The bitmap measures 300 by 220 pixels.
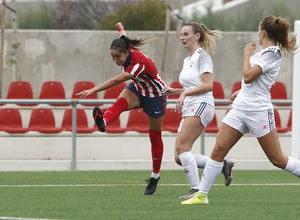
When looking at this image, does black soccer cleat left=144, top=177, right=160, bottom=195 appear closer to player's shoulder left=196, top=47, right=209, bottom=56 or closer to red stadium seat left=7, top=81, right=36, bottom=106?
player's shoulder left=196, top=47, right=209, bottom=56

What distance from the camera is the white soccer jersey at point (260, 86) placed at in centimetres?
739

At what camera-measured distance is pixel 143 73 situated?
9227 millimetres

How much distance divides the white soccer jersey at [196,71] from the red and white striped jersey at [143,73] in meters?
0.77

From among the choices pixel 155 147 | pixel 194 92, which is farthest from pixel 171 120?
pixel 194 92

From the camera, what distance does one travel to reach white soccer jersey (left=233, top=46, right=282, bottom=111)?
739 centimetres

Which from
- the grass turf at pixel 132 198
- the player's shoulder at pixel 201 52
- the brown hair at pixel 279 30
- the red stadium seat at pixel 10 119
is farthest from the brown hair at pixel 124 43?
the red stadium seat at pixel 10 119

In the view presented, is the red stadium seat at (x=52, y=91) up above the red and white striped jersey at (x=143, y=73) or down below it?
below

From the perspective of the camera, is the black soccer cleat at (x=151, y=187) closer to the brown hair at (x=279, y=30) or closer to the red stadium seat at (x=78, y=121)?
the brown hair at (x=279, y=30)

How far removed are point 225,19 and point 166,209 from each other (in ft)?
71.6

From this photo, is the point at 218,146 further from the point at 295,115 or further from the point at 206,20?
the point at 206,20

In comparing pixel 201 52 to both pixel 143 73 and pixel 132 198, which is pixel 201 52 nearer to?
pixel 143 73

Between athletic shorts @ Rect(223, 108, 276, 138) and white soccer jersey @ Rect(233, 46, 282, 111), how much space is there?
0.16ft

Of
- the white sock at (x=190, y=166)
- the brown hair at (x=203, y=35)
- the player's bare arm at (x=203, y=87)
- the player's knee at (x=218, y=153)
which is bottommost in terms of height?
the white sock at (x=190, y=166)

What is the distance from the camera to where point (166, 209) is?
7.62 m
